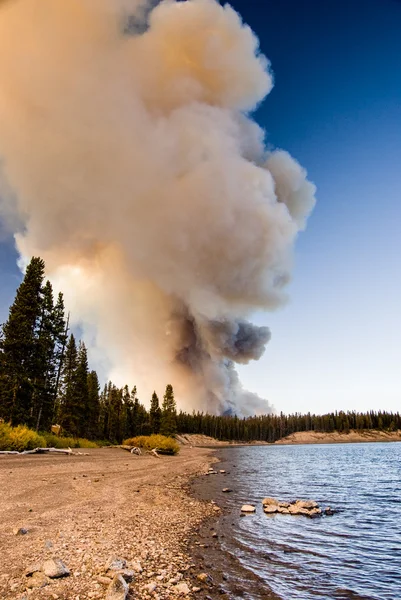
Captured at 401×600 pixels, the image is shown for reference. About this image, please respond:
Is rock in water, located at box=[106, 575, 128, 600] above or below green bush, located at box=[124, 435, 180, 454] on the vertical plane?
above

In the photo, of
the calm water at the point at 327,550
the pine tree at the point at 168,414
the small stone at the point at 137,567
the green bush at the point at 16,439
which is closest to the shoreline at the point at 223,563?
the calm water at the point at 327,550

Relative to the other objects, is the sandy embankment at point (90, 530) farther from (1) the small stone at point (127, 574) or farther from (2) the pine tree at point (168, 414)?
(2) the pine tree at point (168, 414)

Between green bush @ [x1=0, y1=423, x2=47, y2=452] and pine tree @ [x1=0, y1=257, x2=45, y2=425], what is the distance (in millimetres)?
6491

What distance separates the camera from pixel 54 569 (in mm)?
6422

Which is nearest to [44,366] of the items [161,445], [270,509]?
[161,445]

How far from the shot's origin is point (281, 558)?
9578mm

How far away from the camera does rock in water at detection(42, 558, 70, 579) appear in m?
6.33

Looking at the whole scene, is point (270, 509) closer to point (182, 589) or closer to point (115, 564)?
point (182, 589)

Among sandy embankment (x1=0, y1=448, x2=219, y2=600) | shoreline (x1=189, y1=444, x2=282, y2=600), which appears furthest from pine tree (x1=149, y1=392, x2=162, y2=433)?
shoreline (x1=189, y1=444, x2=282, y2=600)

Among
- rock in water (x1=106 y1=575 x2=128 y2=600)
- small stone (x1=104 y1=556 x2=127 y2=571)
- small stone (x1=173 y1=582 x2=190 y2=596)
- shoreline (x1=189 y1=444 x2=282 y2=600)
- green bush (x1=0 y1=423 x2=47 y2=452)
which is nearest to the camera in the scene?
rock in water (x1=106 y1=575 x2=128 y2=600)

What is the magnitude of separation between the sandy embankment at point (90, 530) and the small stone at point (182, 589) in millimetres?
93

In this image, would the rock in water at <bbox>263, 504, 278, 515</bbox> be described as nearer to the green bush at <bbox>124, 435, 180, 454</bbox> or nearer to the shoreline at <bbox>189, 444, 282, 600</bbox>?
the shoreline at <bbox>189, 444, 282, 600</bbox>

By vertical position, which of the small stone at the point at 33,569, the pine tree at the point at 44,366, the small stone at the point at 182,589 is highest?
the pine tree at the point at 44,366

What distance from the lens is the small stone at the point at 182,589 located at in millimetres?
6500
